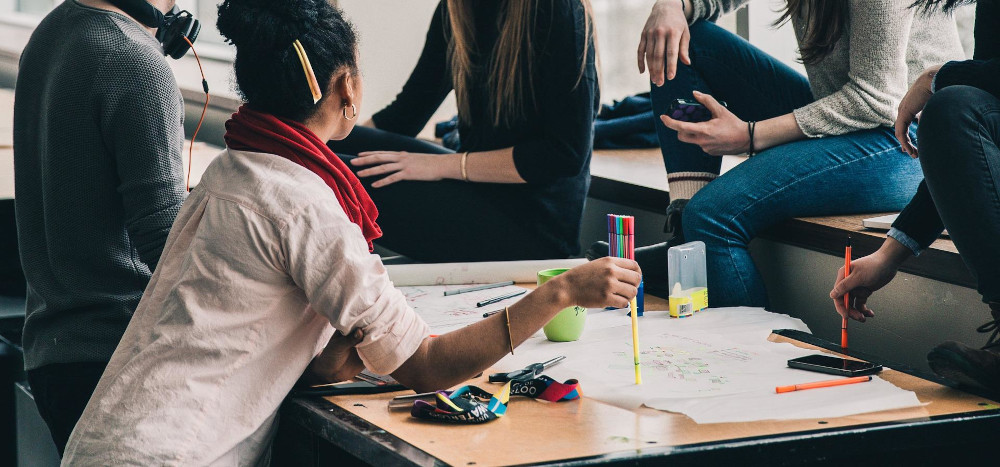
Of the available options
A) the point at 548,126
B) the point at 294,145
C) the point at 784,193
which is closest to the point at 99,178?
the point at 294,145

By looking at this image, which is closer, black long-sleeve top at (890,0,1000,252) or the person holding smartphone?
the person holding smartphone

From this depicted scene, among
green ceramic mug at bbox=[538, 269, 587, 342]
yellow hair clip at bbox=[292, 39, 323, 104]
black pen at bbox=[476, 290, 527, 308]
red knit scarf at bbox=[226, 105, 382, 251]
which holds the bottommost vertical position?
black pen at bbox=[476, 290, 527, 308]

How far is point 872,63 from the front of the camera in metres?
1.62

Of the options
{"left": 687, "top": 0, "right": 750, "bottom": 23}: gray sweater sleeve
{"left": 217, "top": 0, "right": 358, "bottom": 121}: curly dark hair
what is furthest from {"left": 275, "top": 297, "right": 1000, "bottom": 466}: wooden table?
{"left": 687, "top": 0, "right": 750, "bottom": 23}: gray sweater sleeve

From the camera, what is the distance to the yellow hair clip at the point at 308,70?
1.07 meters

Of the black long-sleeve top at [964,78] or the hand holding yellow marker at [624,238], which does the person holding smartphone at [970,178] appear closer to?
the black long-sleeve top at [964,78]

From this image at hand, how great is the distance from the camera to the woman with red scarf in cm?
102

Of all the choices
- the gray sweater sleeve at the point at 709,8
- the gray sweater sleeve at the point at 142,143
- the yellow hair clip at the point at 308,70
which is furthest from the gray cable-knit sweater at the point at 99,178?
the gray sweater sleeve at the point at 709,8

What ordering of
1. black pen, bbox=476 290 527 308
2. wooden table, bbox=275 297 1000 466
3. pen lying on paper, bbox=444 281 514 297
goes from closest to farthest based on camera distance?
1. wooden table, bbox=275 297 1000 466
2. black pen, bbox=476 290 527 308
3. pen lying on paper, bbox=444 281 514 297

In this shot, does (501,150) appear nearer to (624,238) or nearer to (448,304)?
(448,304)

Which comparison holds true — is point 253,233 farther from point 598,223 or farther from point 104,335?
point 598,223

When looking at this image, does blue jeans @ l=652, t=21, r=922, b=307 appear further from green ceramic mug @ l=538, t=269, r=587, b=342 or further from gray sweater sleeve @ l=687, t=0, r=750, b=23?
green ceramic mug @ l=538, t=269, r=587, b=342

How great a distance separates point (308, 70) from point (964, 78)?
80cm

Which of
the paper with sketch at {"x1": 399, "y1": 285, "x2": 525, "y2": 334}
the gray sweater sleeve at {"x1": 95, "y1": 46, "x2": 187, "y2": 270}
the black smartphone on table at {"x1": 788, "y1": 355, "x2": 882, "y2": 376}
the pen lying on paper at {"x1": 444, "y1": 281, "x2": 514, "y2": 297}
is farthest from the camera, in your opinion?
the pen lying on paper at {"x1": 444, "y1": 281, "x2": 514, "y2": 297}
